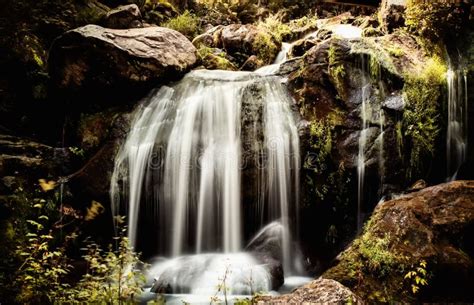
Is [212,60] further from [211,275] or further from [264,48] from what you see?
[211,275]

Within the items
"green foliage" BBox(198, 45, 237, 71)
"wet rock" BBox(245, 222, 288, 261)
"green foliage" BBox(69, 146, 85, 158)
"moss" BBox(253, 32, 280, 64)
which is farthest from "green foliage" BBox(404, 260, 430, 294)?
"moss" BBox(253, 32, 280, 64)

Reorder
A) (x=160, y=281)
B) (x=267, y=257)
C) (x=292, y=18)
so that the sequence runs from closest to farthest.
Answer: (x=160, y=281)
(x=267, y=257)
(x=292, y=18)

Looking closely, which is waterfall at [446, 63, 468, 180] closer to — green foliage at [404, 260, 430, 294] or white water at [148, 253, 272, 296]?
green foliage at [404, 260, 430, 294]

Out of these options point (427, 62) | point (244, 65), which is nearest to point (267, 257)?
point (427, 62)

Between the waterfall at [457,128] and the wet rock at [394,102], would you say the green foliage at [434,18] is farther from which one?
the wet rock at [394,102]

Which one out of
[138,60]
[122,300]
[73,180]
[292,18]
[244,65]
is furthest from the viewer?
[292,18]

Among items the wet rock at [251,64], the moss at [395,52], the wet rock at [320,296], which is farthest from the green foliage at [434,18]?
the wet rock at [320,296]

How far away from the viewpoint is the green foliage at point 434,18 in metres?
7.77

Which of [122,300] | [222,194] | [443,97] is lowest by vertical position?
[122,300]

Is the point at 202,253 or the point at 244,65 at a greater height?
the point at 244,65

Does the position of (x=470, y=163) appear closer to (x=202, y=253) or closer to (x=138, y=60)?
(x=202, y=253)

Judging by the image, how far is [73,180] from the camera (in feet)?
24.6

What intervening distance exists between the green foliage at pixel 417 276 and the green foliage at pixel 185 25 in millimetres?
10628

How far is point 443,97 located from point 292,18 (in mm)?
10369
